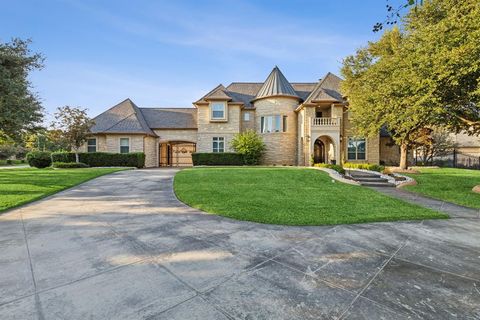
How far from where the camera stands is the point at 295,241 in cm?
415

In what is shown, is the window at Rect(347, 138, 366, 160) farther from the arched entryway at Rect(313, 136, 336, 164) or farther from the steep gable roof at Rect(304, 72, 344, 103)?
the steep gable roof at Rect(304, 72, 344, 103)

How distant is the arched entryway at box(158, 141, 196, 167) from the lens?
26280mm

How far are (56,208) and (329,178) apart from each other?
37.9 feet

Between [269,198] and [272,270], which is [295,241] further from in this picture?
[269,198]

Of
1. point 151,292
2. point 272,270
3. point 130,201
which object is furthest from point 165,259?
point 130,201

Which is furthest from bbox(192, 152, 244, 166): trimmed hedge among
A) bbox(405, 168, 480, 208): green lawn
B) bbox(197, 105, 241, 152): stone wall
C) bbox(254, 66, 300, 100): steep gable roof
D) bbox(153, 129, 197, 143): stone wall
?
bbox(405, 168, 480, 208): green lawn

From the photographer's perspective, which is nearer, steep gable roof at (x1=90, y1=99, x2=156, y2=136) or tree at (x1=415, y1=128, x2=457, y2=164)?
steep gable roof at (x1=90, y1=99, x2=156, y2=136)

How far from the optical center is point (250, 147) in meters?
21.6

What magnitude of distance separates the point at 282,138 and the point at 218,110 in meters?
7.16

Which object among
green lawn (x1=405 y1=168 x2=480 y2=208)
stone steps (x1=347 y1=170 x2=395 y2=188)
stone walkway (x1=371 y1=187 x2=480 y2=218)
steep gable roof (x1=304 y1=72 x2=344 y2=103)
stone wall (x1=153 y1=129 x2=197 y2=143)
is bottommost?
stone walkway (x1=371 y1=187 x2=480 y2=218)

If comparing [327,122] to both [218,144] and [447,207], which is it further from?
[447,207]

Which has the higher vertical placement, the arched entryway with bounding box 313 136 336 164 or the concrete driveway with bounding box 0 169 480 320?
the arched entryway with bounding box 313 136 336 164

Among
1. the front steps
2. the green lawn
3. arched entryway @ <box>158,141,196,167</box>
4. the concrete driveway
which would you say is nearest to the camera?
the concrete driveway

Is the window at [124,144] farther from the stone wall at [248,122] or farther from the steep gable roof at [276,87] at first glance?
the steep gable roof at [276,87]
